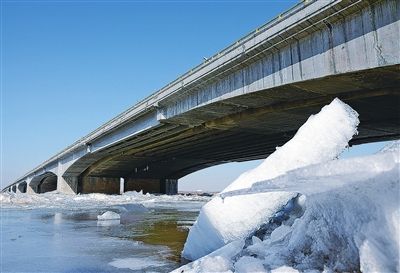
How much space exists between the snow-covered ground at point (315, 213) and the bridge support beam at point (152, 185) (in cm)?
5220

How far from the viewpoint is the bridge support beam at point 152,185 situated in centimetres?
5609

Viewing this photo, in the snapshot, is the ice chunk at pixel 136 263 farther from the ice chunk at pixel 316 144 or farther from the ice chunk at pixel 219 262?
the ice chunk at pixel 316 144

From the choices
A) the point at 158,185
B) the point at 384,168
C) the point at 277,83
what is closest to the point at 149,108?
the point at 277,83

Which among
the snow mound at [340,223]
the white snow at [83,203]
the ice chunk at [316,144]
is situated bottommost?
the white snow at [83,203]

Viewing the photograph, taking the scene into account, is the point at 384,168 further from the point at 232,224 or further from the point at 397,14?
the point at 397,14

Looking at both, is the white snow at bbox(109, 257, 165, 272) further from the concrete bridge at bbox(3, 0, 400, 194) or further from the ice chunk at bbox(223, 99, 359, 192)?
the concrete bridge at bbox(3, 0, 400, 194)

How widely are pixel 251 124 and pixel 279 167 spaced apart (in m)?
18.3

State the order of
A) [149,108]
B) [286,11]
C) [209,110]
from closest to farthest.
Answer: [286,11], [209,110], [149,108]

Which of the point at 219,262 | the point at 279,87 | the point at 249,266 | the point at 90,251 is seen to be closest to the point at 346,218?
the point at 249,266

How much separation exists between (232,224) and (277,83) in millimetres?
10739

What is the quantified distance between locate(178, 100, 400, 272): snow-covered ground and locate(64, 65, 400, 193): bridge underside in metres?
7.23

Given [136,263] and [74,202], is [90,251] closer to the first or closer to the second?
[136,263]

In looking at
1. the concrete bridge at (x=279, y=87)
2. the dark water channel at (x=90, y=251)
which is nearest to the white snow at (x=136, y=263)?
the dark water channel at (x=90, y=251)

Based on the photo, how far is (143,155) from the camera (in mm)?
42750
